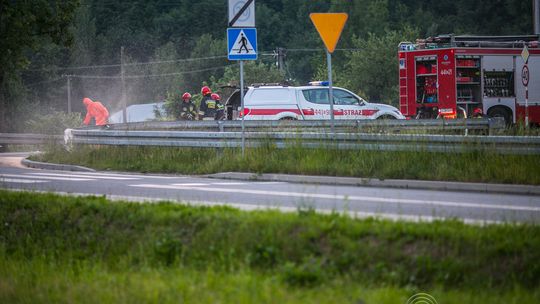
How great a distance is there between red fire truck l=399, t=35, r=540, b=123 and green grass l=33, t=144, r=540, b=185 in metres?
12.7

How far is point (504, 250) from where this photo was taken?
7.79 meters

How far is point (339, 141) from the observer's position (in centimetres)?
1739

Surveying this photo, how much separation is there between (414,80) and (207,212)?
22.9m

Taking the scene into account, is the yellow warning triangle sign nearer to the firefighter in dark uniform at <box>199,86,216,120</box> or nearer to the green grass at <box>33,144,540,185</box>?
Result: the green grass at <box>33,144,540,185</box>

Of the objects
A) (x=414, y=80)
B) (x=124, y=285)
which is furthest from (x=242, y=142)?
(x=414, y=80)

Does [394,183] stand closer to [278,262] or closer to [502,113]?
[278,262]

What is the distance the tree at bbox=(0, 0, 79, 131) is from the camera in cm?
3147

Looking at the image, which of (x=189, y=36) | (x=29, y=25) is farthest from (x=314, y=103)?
(x=189, y=36)

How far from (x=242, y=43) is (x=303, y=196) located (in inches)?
235

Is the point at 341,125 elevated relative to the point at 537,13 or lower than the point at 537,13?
lower

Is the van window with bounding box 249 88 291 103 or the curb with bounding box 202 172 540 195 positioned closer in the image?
the curb with bounding box 202 172 540 195

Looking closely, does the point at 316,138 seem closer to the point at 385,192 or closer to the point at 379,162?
the point at 379,162

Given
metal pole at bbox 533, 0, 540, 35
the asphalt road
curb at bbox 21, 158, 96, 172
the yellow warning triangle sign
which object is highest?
metal pole at bbox 533, 0, 540, 35

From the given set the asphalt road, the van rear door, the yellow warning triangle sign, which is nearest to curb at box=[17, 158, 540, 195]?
the asphalt road
